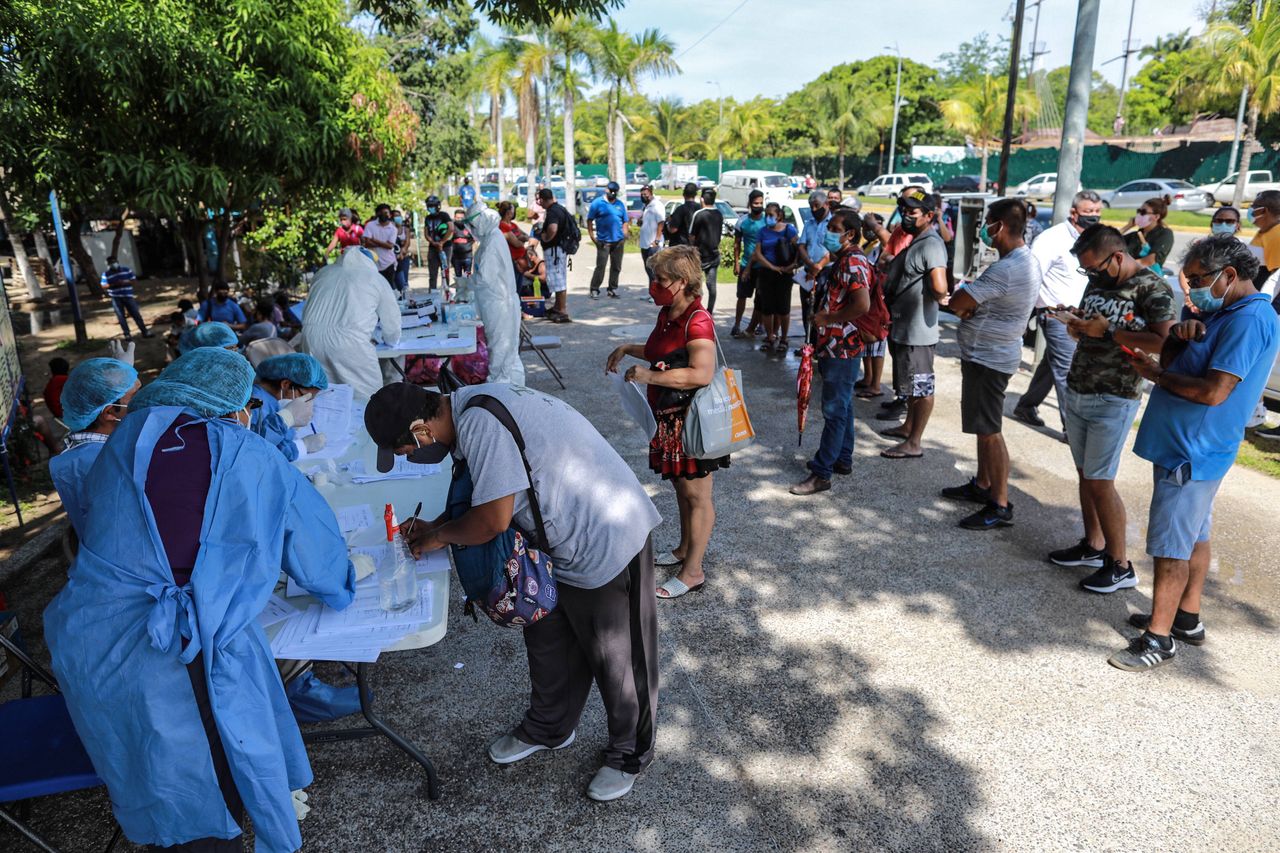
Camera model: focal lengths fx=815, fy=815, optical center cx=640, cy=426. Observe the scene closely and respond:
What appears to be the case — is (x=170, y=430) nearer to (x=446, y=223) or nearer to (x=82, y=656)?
(x=82, y=656)

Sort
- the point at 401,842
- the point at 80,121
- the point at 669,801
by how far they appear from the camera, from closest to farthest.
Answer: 1. the point at 401,842
2. the point at 669,801
3. the point at 80,121

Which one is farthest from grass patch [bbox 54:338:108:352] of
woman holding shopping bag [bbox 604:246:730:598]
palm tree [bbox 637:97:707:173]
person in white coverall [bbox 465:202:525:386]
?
palm tree [bbox 637:97:707:173]

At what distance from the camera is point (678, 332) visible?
3.71 meters

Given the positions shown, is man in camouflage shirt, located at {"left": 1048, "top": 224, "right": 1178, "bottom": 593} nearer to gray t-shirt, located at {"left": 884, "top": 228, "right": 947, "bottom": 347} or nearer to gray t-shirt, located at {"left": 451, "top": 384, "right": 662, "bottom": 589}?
gray t-shirt, located at {"left": 884, "top": 228, "right": 947, "bottom": 347}

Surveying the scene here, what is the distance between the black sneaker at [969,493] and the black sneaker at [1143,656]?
5.12 feet

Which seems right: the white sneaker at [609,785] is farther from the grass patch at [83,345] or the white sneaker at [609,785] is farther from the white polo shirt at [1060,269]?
the grass patch at [83,345]

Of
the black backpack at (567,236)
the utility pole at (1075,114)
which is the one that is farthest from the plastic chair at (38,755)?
the black backpack at (567,236)

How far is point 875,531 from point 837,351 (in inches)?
45.5

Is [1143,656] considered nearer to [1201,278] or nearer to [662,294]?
[1201,278]

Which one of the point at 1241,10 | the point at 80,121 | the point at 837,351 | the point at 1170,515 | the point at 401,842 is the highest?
the point at 1241,10

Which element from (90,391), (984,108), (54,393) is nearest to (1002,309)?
(90,391)

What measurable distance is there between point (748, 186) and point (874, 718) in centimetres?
2935

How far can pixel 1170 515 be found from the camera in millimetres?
3352

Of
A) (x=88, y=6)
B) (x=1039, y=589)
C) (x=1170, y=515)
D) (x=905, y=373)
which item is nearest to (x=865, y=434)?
(x=905, y=373)
